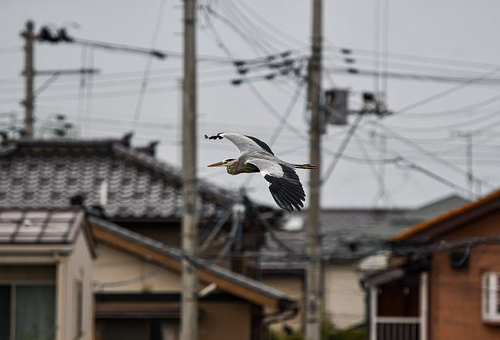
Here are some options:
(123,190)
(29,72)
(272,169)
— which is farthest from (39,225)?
(29,72)

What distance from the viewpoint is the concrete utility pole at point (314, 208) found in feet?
87.2

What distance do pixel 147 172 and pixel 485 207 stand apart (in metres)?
8.15

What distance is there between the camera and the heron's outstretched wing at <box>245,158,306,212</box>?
9.17 meters

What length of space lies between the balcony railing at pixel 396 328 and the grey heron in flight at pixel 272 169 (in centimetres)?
2076

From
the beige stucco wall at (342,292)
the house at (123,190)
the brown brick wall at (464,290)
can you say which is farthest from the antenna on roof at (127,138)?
the beige stucco wall at (342,292)

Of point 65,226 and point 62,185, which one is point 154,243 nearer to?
point 62,185

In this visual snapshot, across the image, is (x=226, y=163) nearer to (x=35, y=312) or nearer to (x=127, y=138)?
(x=35, y=312)

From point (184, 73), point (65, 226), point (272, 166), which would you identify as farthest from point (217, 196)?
point (272, 166)

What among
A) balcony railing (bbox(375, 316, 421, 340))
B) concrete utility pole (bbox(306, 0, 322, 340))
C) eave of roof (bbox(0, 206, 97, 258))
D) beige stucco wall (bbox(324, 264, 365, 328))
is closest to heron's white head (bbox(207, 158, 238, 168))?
eave of roof (bbox(0, 206, 97, 258))

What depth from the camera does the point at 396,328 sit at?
1228 inches

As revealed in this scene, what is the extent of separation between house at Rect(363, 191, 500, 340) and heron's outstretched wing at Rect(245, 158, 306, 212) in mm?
17651

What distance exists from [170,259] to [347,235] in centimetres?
1806

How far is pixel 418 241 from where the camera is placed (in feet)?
96.4

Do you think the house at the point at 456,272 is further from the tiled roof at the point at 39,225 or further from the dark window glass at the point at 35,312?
the dark window glass at the point at 35,312
